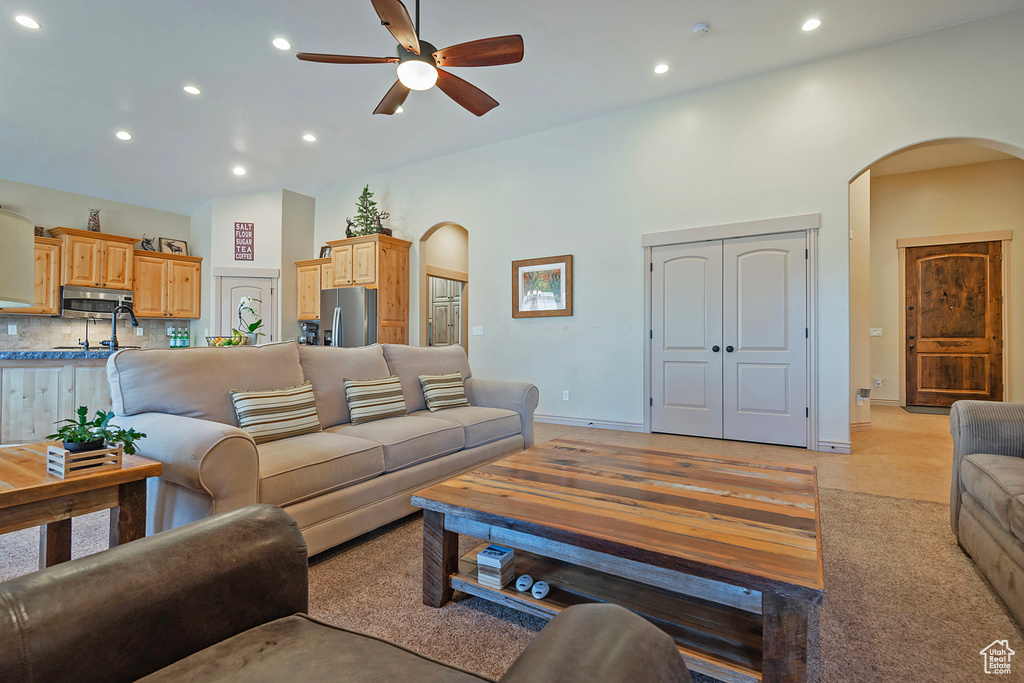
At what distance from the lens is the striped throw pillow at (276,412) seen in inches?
87.6

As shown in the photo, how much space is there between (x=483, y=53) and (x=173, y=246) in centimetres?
707

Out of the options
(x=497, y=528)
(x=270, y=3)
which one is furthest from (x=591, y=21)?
(x=497, y=528)

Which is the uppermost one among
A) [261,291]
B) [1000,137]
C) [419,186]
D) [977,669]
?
[419,186]

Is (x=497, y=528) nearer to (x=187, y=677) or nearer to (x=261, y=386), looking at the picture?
(x=187, y=677)

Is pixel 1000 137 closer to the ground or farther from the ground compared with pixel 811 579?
farther from the ground

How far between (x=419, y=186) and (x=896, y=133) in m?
5.08

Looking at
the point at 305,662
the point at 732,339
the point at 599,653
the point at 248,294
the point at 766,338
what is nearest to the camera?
the point at 599,653

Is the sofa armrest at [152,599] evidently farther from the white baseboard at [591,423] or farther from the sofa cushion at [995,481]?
the white baseboard at [591,423]

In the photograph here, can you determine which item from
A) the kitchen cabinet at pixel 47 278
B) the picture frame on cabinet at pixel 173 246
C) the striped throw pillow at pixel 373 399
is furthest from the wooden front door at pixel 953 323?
the kitchen cabinet at pixel 47 278

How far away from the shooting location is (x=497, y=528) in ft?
4.96

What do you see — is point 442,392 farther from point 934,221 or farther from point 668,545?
point 934,221

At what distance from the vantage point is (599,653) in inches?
22.1

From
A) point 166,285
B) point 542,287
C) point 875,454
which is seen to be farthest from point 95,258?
point 875,454

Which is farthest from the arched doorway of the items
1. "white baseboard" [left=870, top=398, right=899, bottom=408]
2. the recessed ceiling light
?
"white baseboard" [left=870, top=398, right=899, bottom=408]
